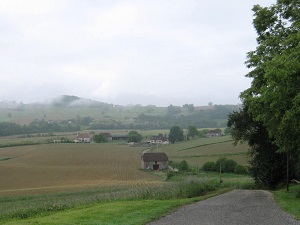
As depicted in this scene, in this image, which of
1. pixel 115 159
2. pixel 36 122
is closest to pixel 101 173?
pixel 115 159

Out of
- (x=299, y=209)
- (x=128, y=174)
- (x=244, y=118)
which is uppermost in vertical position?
(x=244, y=118)

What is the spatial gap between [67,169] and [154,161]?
19677 mm

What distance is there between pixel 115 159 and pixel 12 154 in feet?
88.0

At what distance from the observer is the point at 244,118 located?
33031mm

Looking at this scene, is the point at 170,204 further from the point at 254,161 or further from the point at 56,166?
the point at 56,166

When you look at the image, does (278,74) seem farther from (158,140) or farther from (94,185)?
(158,140)

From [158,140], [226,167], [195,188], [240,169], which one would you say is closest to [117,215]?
[195,188]

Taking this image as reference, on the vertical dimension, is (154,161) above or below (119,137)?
below

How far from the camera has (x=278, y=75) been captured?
1828cm

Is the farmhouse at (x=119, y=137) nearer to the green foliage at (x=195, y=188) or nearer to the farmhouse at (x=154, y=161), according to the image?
the farmhouse at (x=154, y=161)

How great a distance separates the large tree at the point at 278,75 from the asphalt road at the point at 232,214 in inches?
164

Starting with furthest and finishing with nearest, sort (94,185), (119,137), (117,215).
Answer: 1. (119,137)
2. (94,185)
3. (117,215)

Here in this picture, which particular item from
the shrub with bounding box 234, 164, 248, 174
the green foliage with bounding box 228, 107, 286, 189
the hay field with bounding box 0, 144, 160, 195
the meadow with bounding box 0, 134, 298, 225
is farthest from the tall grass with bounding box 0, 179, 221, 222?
the shrub with bounding box 234, 164, 248, 174

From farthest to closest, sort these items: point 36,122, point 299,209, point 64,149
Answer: point 36,122
point 64,149
point 299,209
